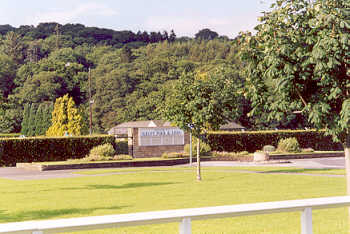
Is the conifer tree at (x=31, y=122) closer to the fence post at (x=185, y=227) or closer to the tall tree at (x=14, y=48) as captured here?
the tall tree at (x=14, y=48)

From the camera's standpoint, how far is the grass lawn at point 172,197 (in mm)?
11008

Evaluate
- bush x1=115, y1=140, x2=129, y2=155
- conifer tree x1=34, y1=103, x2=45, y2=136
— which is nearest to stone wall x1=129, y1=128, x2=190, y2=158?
bush x1=115, y1=140, x2=129, y2=155

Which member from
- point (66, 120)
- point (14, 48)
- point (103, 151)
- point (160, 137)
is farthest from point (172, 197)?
point (14, 48)

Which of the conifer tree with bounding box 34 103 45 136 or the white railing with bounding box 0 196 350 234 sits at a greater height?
the white railing with bounding box 0 196 350 234

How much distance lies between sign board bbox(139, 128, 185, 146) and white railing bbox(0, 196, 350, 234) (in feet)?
126

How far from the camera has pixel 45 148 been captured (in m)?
38.8

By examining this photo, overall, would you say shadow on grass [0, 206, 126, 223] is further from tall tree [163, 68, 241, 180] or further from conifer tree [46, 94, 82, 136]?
conifer tree [46, 94, 82, 136]

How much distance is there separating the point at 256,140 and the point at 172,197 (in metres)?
31.2

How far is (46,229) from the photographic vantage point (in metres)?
3.98

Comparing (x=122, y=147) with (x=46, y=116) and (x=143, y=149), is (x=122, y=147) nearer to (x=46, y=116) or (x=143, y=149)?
(x=143, y=149)

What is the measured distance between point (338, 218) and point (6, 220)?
7572 millimetres

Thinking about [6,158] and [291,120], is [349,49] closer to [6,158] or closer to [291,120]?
[6,158]

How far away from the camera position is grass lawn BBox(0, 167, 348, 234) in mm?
11008

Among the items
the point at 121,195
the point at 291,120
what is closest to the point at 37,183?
the point at 121,195
